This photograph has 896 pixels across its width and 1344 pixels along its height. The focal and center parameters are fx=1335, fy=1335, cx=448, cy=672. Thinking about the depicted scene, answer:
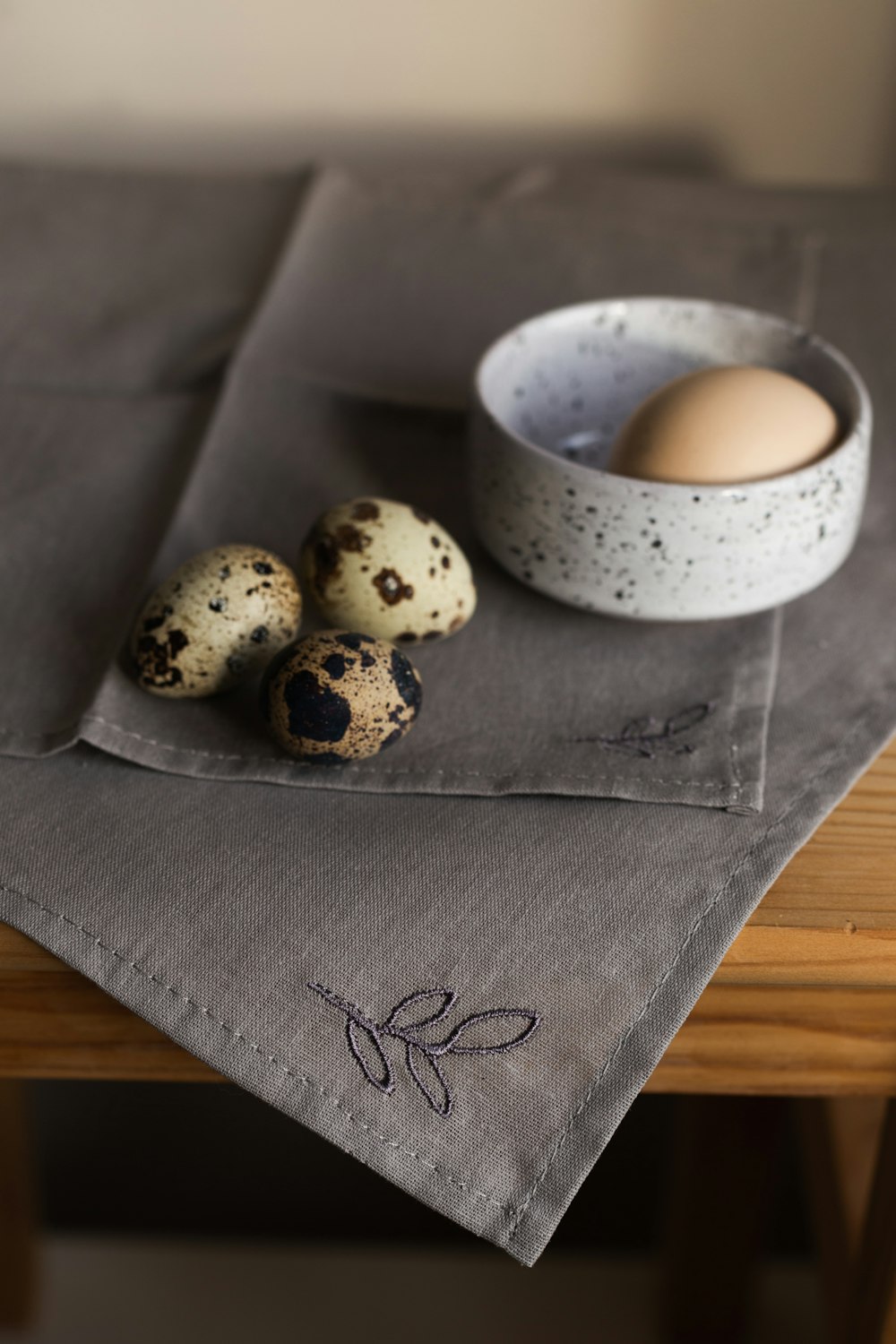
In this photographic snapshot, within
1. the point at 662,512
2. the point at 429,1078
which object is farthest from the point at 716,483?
the point at 429,1078

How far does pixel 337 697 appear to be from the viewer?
453mm

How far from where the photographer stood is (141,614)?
1.65ft

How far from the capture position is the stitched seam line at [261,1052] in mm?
398

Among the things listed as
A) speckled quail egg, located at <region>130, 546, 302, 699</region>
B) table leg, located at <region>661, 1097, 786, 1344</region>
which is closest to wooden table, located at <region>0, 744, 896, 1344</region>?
speckled quail egg, located at <region>130, 546, 302, 699</region>

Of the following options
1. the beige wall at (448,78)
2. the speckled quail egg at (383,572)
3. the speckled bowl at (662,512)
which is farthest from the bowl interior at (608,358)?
the beige wall at (448,78)

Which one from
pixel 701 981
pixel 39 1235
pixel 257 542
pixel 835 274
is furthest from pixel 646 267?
pixel 39 1235

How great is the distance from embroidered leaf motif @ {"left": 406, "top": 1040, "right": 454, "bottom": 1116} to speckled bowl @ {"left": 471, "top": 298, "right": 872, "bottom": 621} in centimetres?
20

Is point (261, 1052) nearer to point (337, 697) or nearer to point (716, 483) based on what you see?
point (337, 697)

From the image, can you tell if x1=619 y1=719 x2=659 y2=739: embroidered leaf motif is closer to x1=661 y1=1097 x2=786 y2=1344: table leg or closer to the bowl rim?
the bowl rim

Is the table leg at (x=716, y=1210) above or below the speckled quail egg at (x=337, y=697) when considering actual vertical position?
below

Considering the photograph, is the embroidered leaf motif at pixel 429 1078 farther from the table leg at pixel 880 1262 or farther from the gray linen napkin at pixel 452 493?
the table leg at pixel 880 1262

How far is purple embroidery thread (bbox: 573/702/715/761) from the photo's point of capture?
48 cm

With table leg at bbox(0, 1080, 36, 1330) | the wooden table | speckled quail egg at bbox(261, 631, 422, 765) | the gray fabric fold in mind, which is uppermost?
speckled quail egg at bbox(261, 631, 422, 765)

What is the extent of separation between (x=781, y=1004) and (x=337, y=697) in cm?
18
